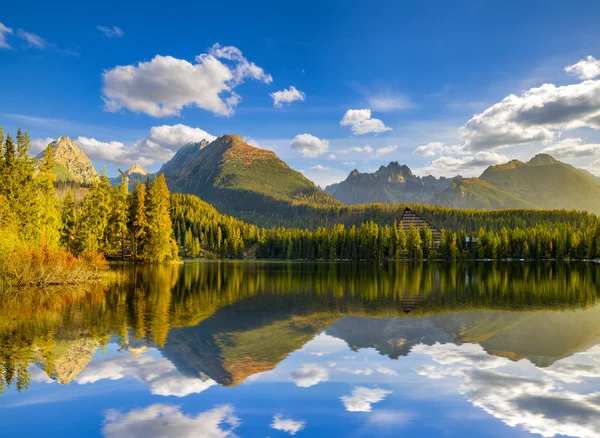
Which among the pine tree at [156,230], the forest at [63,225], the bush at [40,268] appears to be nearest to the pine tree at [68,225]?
the forest at [63,225]

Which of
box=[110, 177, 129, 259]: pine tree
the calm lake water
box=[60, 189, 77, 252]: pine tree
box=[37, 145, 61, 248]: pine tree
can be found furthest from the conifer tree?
the calm lake water

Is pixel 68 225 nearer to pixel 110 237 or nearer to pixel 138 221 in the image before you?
pixel 110 237

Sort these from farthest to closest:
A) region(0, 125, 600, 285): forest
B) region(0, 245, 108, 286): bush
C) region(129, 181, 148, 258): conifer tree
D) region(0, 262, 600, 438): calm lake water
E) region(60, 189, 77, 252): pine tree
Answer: region(129, 181, 148, 258): conifer tree
region(60, 189, 77, 252): pine tree
region(0, 125, 600, 285): forest
region(0, 245, 108, 286): bush
region(0, 262, 600, 438): calm lake water

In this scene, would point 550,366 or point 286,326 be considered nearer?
point 550,366

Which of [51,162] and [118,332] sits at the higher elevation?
[51,162]

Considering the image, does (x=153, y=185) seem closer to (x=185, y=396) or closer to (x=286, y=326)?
(x=286, y=326)

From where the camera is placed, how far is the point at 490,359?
1973 cm

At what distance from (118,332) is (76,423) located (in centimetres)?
1190

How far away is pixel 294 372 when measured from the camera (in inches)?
687

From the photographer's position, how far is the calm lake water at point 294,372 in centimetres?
1258

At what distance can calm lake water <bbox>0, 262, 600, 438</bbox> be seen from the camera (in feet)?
41.3

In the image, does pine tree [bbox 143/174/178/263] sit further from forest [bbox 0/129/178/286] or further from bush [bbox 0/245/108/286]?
bush [bbox 0/245/108/286]

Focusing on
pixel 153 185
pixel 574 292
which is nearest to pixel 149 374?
pixel 574 292

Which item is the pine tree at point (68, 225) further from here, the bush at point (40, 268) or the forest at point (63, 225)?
the bush at point (40, 268)
